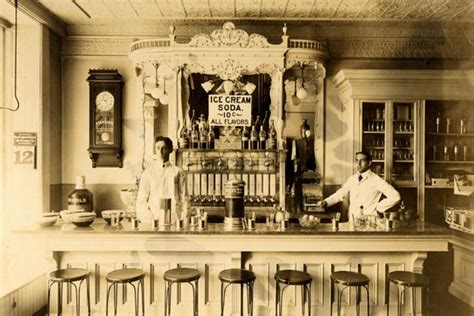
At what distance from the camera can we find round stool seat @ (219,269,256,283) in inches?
134

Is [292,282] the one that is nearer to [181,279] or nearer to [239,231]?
[239,231]

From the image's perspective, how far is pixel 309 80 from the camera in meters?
6.11

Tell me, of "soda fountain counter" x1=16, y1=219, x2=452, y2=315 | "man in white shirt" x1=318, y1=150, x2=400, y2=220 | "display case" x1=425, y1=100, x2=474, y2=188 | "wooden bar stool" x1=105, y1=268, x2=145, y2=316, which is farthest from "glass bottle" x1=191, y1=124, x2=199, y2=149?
"display case" x1=425, y1=100, x2=474, y2=188

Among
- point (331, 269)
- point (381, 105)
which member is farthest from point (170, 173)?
point (381, 105)

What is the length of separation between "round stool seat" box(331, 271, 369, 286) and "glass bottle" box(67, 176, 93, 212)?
3438 millimetres

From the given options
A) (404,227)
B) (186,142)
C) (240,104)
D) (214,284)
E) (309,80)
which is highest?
(309,80)

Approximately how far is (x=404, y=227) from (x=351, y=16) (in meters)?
2.99

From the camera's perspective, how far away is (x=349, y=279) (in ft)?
11.3

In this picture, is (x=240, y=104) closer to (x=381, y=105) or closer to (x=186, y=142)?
(x=186, y=142)

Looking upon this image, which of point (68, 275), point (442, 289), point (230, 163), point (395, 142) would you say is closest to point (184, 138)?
point (230, 163)

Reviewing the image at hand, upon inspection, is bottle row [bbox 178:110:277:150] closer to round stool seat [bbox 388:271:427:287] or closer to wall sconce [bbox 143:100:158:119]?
wall sconce [bbox 143:100:158:119]

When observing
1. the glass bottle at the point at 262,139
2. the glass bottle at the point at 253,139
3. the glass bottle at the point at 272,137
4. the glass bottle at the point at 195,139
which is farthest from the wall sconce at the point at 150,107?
the glass bottle at the point at 272,137

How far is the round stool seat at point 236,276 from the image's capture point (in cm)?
340

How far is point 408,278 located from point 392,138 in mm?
2669
